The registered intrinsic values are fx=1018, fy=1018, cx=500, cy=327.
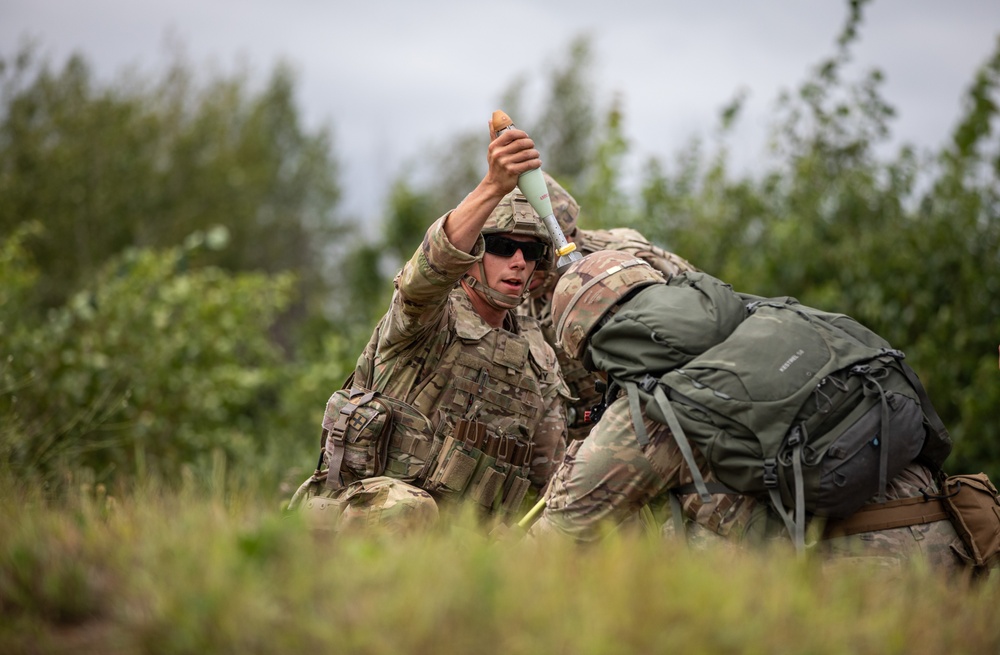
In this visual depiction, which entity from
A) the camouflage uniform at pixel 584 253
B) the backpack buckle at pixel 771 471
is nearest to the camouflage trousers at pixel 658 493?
the backpack buckle at pixel 771 471

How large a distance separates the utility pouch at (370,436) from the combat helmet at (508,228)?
0.73m

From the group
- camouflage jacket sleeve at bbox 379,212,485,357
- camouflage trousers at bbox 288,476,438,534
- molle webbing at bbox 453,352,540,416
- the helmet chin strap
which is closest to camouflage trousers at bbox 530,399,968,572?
camouflage trousers at bbox 288,476,438,534

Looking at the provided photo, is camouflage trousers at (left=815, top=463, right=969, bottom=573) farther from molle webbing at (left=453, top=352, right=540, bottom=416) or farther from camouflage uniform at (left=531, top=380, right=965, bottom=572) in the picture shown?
molle webbing at (left=453, top=352, right=540, bottom=416)

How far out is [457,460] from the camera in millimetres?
4961

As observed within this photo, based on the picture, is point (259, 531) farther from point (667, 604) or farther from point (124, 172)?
point (124, 172)

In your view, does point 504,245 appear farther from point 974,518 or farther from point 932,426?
point 974,518

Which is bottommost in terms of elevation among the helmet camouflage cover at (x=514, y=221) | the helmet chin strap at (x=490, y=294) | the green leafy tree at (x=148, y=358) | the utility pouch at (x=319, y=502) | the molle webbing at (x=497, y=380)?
the green leafy tree at (x=148, y=358)

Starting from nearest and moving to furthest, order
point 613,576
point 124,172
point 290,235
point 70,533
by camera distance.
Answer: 1. point 613,576
2. point 70,533
3. point 124,172
4. point 290,235

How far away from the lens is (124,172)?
24.3m

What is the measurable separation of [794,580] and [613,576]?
58cm

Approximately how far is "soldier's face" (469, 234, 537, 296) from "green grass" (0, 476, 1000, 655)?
2044mm

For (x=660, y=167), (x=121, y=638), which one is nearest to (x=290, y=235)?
(x=660, y=167)

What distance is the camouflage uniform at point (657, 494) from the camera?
147 inches

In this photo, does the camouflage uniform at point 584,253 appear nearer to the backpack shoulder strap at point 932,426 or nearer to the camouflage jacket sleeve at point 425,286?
the camouflage jacket sleeve at point 425,286
